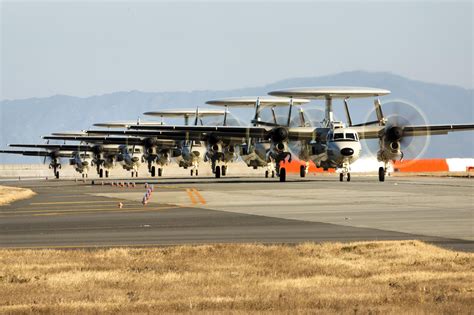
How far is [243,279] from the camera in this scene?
1633 centimetres

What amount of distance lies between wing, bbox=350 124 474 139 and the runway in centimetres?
2643

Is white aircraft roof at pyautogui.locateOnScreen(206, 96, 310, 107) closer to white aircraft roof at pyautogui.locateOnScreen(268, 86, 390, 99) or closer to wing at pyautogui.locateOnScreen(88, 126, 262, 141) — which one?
wing at pyautogui.locateOnScreen(88, 126, 262, 141)

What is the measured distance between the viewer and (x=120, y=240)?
23.9m

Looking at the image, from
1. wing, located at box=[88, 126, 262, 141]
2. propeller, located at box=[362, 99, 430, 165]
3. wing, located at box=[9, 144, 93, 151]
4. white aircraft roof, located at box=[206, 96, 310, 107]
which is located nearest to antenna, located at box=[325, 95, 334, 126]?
propeller, located at box=[362, 99, 430, 165]

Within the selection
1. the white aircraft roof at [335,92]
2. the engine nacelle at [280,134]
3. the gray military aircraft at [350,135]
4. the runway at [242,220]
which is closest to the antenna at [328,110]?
the gray military aircraft at [350,135]

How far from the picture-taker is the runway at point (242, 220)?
79.2 ft

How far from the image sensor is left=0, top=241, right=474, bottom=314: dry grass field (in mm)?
13625

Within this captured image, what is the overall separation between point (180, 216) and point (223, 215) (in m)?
1.46

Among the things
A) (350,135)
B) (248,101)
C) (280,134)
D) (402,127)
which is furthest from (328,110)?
(248,101)

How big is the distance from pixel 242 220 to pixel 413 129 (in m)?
44.3

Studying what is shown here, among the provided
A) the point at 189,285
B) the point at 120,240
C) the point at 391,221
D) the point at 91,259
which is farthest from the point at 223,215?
the point at 189,285

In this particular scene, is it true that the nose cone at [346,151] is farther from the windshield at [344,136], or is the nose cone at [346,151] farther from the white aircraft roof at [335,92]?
the white aircraft roof at [335,92]

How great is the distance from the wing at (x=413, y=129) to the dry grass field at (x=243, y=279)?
51.8m

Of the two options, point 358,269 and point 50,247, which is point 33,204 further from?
point 358,269
